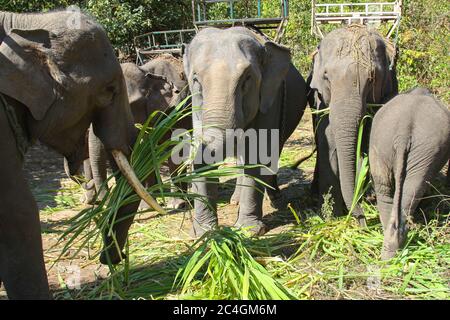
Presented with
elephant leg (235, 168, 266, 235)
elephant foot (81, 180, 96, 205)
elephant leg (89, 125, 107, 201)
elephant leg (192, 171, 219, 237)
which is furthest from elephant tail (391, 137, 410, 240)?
elephant foot (81, 180, 96, 205)

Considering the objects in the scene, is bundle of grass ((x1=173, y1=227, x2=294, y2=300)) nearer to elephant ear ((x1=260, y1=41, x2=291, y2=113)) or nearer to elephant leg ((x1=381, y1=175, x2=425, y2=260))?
elephant leg ((x1=381, y1=175, x2=425, y2=260))

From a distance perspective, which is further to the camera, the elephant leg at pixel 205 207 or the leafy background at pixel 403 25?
the leafy background at pixel 403 25

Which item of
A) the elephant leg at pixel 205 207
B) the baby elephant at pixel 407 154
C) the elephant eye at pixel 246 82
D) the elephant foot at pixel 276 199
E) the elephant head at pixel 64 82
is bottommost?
the elephant foot at pixel 276 199

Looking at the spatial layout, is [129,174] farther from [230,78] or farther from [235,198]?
[235,198]

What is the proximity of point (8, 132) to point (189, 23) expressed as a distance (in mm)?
9216

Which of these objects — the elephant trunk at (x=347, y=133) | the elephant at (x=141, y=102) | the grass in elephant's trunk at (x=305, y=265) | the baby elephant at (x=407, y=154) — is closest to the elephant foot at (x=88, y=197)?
the elephant at (x=141, y=102)

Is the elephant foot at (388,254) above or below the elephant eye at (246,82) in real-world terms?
below

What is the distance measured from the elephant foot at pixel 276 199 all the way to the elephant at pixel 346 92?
0.82 metres

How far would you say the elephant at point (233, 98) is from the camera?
15.1 ft

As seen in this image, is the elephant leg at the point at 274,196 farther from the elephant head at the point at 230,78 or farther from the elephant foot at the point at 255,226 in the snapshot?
the elephant head at the point at 230,78

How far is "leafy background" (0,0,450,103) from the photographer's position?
10.2 m

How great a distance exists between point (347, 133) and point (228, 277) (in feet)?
6.72

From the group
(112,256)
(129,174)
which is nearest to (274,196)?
(112,256)

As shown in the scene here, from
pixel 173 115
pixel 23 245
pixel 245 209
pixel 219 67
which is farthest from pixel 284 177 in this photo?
pixel 23 245
